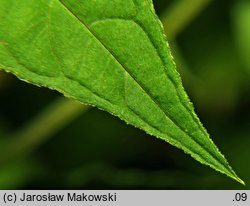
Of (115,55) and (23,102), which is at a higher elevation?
(23,102)

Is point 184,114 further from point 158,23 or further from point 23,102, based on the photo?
point 23,102

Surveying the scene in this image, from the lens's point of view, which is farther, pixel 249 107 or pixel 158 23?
pixel 249 107

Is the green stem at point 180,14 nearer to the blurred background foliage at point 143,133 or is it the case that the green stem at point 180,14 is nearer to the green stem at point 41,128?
the blurred background foliage at point 143,133

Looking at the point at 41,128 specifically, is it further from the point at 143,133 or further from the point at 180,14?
the point at 180,14

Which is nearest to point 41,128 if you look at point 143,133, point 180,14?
point 143,133

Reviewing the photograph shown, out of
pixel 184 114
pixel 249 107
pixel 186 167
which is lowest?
pixel 184 114

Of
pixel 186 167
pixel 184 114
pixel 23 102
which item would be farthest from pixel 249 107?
pixel 184 114

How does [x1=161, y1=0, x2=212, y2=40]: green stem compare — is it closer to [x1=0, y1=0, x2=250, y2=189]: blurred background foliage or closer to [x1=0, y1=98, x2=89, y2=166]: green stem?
[x1=0, y1=0, x2=250, y2=189]: blurred background foliage

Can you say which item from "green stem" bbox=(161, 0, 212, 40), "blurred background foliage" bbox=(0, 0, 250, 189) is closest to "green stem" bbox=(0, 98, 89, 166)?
"blurred background foliage" bbox=(0, 0, 250, 189)
